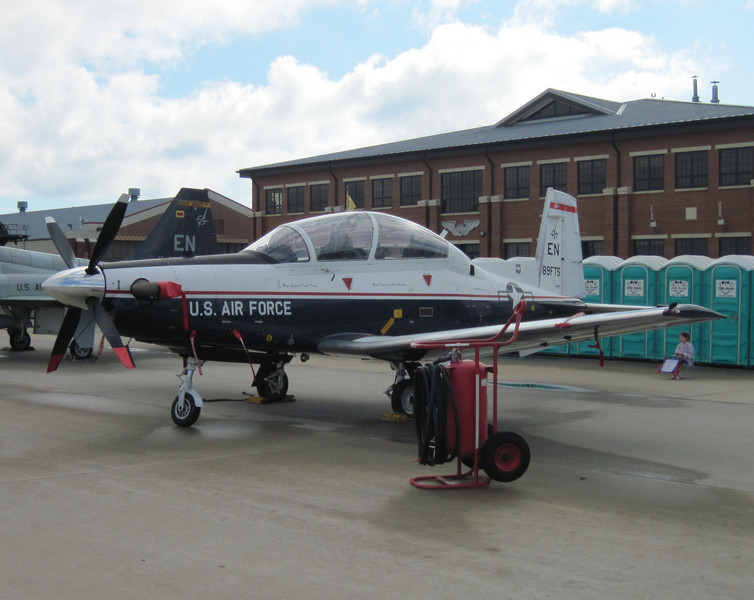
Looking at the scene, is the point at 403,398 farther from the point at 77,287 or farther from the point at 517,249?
the point at 517,249

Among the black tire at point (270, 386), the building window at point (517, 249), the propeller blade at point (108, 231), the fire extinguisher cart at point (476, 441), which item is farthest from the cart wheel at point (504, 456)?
the building window at point (517, 249)

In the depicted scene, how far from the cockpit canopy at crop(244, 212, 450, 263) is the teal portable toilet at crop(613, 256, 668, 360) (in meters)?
10.8

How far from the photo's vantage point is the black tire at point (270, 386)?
12.4 metres

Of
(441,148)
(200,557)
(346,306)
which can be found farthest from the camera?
(441,148)

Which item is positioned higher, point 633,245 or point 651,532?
point 633,245

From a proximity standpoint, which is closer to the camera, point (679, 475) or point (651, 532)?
point (651, 532)

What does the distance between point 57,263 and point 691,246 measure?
23608 millimetres

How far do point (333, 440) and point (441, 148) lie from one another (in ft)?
95.5

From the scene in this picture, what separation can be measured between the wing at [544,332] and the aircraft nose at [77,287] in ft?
9.30

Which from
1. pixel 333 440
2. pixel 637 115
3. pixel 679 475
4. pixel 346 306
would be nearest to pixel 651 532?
pixel 679 475

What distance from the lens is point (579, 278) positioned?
1420cm

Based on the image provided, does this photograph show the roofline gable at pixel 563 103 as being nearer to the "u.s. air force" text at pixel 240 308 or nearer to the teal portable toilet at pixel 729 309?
the teal portable toilet at pixel 729 309

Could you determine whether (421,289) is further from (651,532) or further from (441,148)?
(441,148)

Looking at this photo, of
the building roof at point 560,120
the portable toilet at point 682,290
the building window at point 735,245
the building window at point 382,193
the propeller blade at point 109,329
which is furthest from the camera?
the building window at point 382,193
